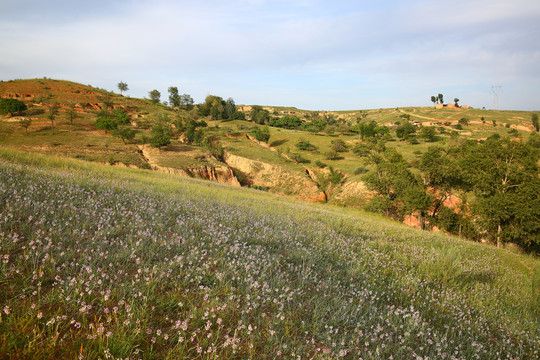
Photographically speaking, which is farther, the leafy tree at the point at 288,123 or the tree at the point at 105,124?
the leafy tree at the point at 288,123

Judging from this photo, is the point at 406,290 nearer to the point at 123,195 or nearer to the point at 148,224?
the point at 148,224

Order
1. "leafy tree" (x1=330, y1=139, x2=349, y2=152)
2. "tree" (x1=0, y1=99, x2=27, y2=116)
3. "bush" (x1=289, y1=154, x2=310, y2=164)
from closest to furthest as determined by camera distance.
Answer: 1. "tree" (x1=0, y1=99, x2=27, y2=116)
2. "bush" (x1=289, y1=154, x2=310, y2=164)
3. "leafy tree" (x1=330, y1=139, x2=349, y2=152)

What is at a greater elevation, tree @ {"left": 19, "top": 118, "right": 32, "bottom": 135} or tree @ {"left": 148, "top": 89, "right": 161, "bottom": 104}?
tree @ {"left": 148, "top": 89, "right": 161, "bottom": 104}

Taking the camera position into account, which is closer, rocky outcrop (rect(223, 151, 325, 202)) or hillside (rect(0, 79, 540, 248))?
hillside (rect(0, 79, 540, 248))

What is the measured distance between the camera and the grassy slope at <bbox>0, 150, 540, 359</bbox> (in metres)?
1.87

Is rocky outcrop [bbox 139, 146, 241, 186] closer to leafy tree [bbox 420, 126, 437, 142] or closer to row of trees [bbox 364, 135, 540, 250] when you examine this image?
row of trees [bbox 364, 135, 540, 250]

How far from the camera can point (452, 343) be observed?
9.52 ft

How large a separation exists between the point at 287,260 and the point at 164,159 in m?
46.7

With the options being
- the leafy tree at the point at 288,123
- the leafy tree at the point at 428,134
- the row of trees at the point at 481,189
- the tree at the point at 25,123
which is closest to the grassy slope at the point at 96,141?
the tree at the point at 25,123

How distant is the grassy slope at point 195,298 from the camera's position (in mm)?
1867

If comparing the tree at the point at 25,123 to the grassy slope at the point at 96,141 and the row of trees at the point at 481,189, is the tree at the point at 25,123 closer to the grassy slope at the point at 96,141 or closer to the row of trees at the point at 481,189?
the grassy slope at the point at 96,141

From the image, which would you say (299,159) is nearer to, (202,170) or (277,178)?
(277,178)

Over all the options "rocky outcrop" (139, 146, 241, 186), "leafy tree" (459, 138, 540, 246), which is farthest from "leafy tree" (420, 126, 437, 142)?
"rocky outcrop" (139, 146, 241, 186)

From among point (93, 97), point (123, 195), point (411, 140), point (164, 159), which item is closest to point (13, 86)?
point (93, 97)
